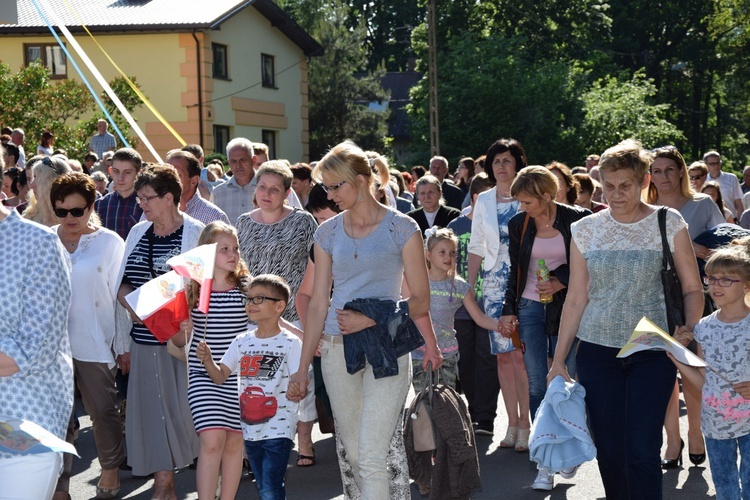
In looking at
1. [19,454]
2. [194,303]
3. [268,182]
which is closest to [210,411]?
[194,303]

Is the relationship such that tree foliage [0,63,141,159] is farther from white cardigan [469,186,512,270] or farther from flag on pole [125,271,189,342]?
flag on pole [125,271,189,342]

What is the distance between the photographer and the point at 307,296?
6324mm

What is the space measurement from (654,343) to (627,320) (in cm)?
47

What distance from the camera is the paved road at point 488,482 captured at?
7012mm

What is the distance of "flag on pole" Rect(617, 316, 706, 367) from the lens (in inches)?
195

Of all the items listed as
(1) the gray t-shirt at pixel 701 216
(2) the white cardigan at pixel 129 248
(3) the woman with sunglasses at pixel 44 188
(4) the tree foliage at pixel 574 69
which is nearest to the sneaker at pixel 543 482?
(1) the gray t-shirt at pixel 701 216

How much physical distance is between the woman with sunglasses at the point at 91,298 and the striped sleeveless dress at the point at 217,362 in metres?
0.81

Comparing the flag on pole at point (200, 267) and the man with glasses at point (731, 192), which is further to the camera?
the man with glasses at point (731, 192)

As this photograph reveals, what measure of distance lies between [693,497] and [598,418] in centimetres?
173

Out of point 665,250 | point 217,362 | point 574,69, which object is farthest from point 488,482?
point 574,69

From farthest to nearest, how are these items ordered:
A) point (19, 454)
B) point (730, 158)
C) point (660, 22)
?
point (730, 158) → point (660, 22) → point (19, 454)

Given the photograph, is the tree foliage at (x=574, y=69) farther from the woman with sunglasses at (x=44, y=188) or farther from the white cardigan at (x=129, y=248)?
the white cardigan at (x=129, y=248)

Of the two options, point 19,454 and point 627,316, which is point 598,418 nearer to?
point 627,316

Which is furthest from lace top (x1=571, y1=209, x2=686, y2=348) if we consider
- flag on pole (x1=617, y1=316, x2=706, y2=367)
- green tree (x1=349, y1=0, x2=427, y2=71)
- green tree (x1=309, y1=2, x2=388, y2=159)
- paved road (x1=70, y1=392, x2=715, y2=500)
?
green tree (x1=349, y1=0, x2=427, y2=71)
